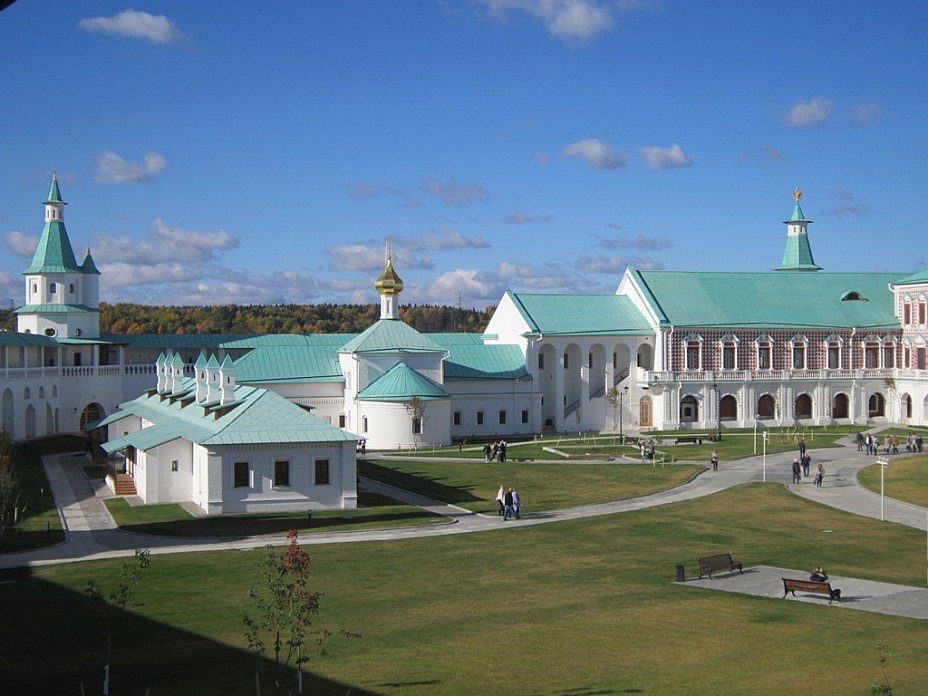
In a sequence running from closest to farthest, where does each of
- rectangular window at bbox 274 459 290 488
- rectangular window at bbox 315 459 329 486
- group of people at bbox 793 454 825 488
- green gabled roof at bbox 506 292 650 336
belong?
rectangular window at bbox 274 459 290 488, rectangular window at bbox 315 459 329 486, group of people at bbox 793 454 825 488, green gabled roof at bbox 506 292 650 336

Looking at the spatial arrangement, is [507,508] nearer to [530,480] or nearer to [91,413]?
[530,480]

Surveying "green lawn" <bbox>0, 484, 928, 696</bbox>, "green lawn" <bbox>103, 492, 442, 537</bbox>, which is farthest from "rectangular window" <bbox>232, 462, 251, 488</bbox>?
"green lawn" <bbox>0, 484, 928, 696</bbox>

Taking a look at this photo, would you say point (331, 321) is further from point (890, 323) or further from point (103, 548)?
point (103, 548)

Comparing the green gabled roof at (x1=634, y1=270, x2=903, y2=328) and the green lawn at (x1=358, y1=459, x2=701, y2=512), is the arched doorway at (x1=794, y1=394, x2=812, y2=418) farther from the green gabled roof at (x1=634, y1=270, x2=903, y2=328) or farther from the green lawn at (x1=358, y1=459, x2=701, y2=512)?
the green lawn at (x1=358, y1=459, x2=701, y2=512)

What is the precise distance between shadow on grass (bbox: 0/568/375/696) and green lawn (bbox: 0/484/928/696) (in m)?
0.07

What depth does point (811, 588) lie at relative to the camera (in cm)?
2766

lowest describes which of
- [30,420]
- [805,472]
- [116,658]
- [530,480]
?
[116,658]

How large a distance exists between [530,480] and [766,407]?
33.6m

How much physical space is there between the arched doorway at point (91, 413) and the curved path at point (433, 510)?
15.2 meters

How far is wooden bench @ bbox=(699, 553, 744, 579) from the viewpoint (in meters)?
30.5

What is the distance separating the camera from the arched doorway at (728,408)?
7881 cm

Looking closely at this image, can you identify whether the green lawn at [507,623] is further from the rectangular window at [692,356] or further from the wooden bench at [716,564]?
the rectangular window at [692,356]

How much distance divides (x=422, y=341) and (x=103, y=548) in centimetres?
3831

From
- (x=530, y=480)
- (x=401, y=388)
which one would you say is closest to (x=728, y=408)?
(x=401, y=388)
